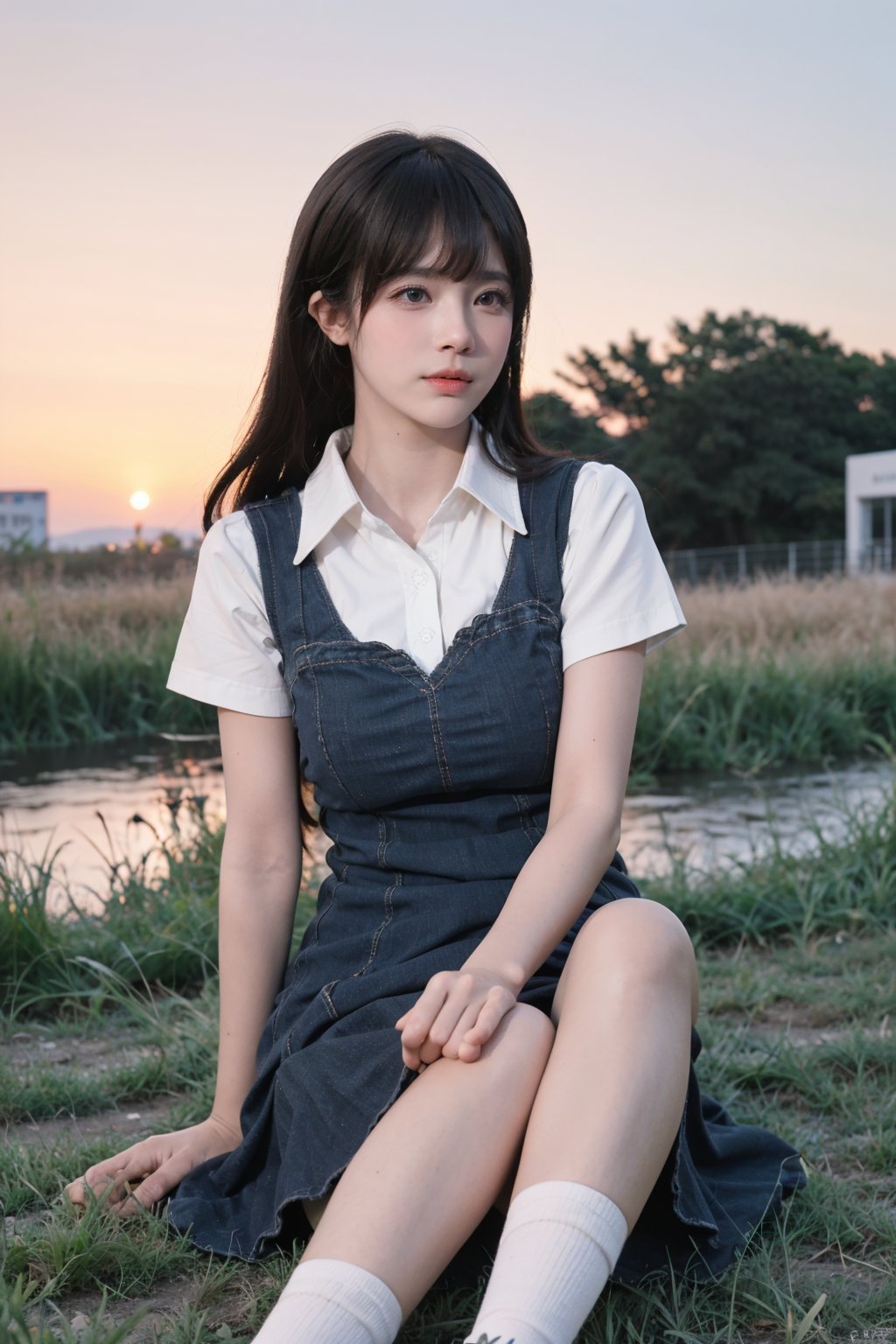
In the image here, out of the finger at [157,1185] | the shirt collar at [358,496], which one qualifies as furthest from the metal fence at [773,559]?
the finger at [157,1185]

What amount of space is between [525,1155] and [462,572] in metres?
0.73

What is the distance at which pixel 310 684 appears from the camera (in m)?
1.72

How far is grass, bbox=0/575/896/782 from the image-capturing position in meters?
6.14

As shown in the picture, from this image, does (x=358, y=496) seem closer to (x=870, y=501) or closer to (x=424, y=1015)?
(x=424, y=1015)

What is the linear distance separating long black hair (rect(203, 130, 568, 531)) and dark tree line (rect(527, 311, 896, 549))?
31.5m

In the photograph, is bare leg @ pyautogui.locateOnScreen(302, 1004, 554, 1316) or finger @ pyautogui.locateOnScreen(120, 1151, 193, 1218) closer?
bare leg @ pyautogui.locateOnScreen(302, 1004, 554, 1316)

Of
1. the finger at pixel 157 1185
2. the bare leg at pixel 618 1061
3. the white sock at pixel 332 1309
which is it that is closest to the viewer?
the white sock at pixel 332 1309

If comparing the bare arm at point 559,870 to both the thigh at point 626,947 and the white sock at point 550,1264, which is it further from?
the white sock at point 550,1264

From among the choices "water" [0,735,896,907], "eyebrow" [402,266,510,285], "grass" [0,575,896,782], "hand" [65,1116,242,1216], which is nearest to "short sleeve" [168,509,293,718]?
"eyebrow" [402,266,510,285]

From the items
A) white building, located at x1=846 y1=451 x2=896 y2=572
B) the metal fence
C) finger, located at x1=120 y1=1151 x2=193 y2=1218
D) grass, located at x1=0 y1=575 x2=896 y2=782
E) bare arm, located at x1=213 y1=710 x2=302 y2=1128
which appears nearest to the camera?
finger, located at x1=120 y1=1151 x2=193 y2=1218

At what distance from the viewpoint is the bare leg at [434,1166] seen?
125 centimetres

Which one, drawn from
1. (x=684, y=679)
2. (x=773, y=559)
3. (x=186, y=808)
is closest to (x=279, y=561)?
(x=186, y=808)

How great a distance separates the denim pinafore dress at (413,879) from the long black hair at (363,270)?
0.18 metres

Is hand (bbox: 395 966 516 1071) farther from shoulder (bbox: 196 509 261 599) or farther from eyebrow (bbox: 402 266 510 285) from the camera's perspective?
eyebrow (bbox: 402 266 510 285)
